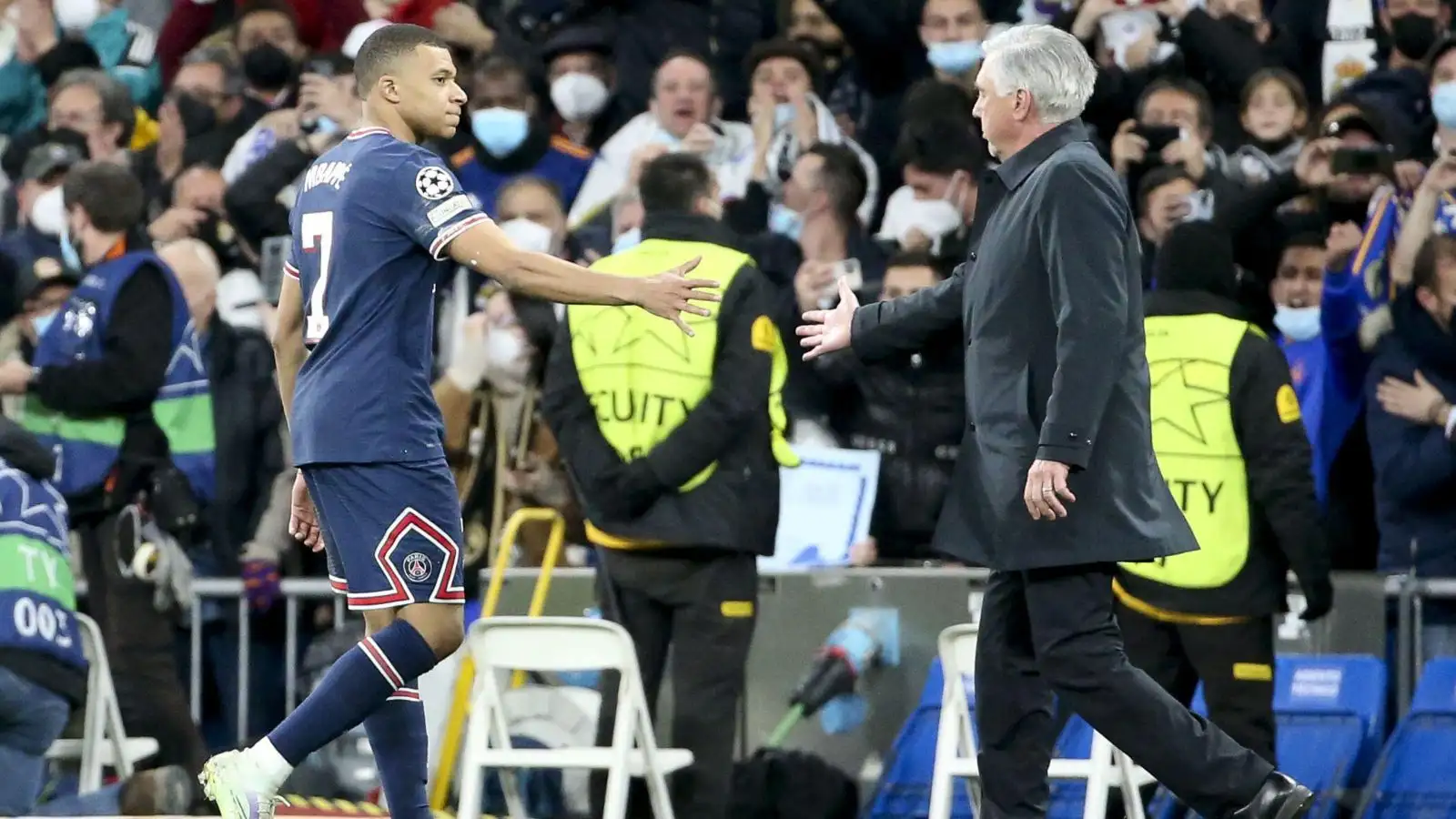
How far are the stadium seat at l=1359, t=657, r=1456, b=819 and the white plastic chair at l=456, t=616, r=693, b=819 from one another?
2.23 meters

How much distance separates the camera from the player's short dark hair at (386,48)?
248 inches

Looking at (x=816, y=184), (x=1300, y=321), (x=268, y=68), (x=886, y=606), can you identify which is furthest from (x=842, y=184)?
(x=268, y=68)

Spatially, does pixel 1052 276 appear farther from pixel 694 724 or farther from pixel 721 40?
pixel 721 40

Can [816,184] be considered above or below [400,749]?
above

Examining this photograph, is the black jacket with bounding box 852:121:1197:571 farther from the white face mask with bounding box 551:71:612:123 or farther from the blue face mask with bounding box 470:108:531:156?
the white face mask with bounding box 551:71:612:123

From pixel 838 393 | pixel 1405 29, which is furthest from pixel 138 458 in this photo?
pixel 1405 29

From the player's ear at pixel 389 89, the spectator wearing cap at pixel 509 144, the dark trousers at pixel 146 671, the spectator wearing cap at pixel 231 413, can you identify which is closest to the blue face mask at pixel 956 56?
the spectator wearing cap at pixel 509 144

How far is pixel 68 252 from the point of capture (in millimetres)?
10977

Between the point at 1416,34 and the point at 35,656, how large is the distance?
20.1 feet

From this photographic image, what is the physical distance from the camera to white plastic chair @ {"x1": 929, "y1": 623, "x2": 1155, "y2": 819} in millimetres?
7723

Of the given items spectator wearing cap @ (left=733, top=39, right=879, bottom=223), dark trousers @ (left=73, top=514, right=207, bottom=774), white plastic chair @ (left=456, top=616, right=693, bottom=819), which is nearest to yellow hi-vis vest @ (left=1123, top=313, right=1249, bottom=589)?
white plastic chair @ (left=456, top=616, right=693, bottom=819)

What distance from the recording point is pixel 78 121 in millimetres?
12094

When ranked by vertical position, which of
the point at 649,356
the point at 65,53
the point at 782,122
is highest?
the point at 65,53

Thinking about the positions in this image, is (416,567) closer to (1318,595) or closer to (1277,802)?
(1277,802)
